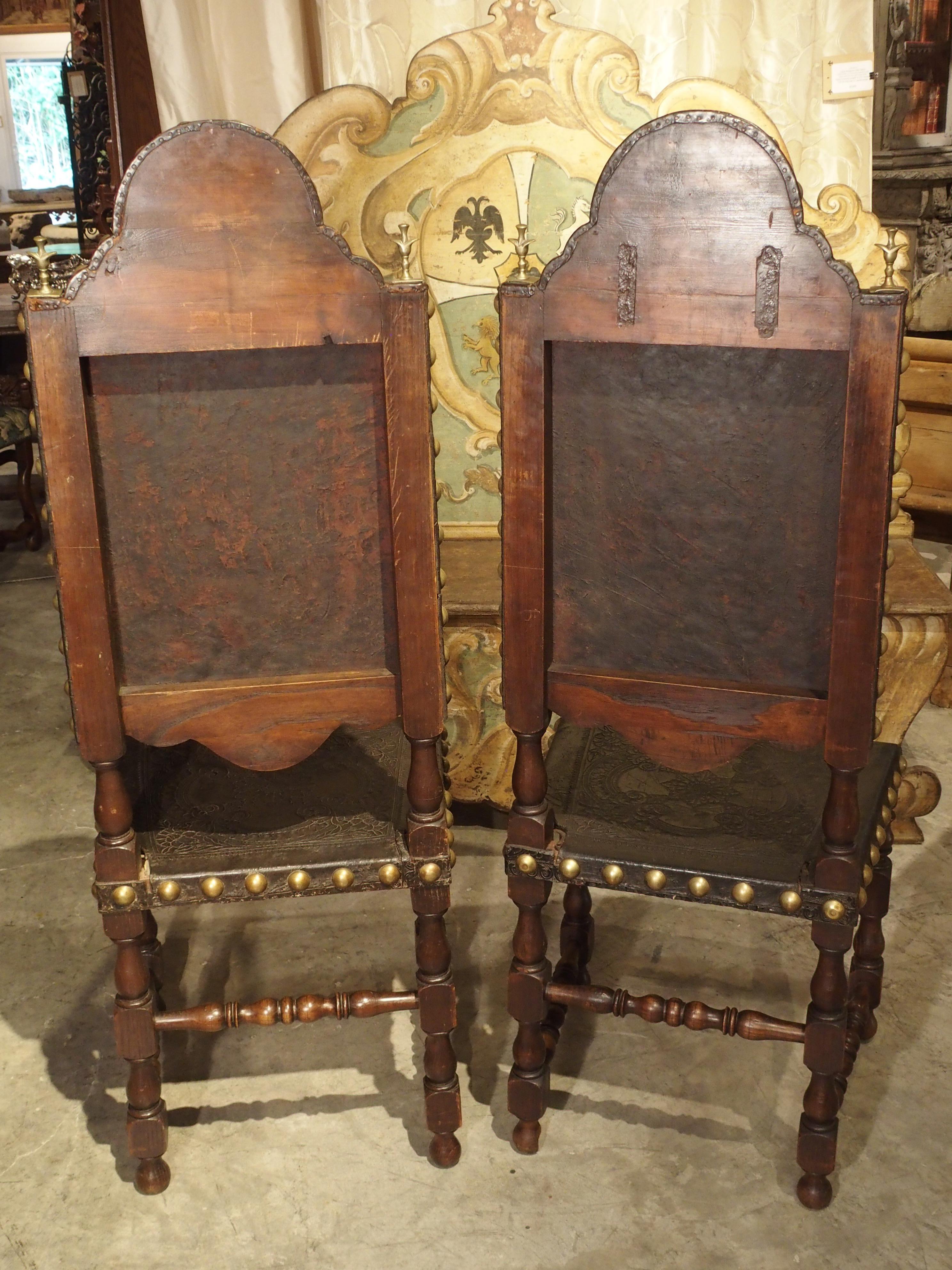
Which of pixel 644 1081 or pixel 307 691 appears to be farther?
pixel 644 1081

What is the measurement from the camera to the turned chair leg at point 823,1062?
173cm

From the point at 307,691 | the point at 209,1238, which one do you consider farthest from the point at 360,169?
the point at 209,1238

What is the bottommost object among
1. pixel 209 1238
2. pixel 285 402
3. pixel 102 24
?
pixel 209 1238

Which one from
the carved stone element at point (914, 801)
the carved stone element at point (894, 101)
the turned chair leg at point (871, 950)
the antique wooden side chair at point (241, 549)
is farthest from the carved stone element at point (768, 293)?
the carved stone element at point (894, 101)

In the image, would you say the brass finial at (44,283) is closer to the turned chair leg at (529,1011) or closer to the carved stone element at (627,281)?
the carved stone element at (627,281)

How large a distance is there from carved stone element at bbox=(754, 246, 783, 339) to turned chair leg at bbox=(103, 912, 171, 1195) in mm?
1133

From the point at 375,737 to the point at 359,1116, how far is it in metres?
0.61

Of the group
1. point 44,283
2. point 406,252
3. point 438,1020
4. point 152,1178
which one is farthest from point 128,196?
point 152,1178

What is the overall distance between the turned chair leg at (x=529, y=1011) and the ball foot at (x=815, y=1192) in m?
0.40

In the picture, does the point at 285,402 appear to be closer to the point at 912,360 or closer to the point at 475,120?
the point at 475,120

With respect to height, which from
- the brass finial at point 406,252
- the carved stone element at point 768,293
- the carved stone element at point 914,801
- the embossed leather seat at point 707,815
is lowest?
the carved stone element at point 914,801

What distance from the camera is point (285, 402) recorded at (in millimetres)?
1587

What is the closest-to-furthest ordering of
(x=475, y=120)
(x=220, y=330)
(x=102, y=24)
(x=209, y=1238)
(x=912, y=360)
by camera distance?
1. (x=220, y=330)
2. (x=209, y=1238)
3. (x=475, y=120)
4. (x=102, y=24)
5. (x=912, y=360)

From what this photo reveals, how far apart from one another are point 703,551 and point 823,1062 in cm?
75
